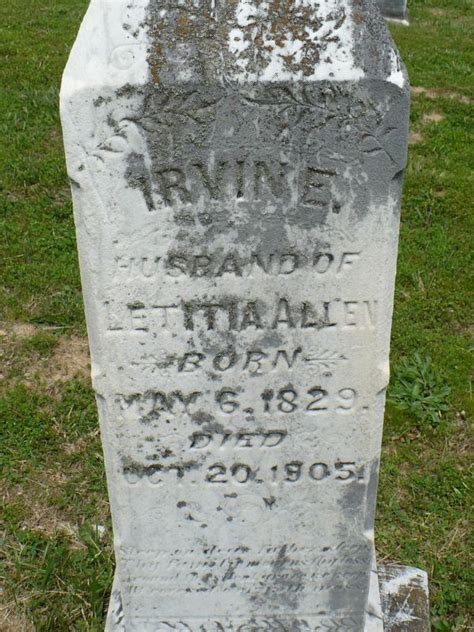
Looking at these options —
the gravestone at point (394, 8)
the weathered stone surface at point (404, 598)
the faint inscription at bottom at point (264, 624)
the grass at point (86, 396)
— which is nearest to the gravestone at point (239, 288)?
the faint inscription at bottom at point (264, 624)

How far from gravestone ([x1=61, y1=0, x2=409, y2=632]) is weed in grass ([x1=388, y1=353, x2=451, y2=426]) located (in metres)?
1.52

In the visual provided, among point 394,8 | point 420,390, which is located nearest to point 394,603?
point 420,390

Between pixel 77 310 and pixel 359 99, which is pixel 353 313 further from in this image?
pixel 77 310

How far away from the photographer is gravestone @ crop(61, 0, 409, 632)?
182 centimetres

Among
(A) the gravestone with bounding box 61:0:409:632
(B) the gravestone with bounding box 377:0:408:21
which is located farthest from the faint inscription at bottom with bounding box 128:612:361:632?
(B) the gravestone with bounding box 377:0:408:21

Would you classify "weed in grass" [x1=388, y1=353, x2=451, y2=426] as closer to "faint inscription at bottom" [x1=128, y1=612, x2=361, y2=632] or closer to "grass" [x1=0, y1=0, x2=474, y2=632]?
"grass" [x1=0, y1=0, x2=474, y2=632]

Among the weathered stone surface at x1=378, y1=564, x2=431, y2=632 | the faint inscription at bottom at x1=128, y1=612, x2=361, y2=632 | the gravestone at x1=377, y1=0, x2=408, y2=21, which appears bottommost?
the weathered stone surface at x1=378, y1=564, x2=431, y2=632

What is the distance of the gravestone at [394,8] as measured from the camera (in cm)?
1045

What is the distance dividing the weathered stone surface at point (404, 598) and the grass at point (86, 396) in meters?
0.14

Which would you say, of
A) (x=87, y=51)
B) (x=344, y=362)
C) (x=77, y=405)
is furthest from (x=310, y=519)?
(x=77, y=405)

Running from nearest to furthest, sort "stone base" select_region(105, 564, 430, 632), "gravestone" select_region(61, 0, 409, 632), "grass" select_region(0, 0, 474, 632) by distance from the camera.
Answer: "gravestone" select_region(61, 0, 409, 632) < "stone base" select_region(105, 564, 430, 632) < "grass" select_region(0, 0, 474, 632)

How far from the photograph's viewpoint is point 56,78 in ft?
24.8

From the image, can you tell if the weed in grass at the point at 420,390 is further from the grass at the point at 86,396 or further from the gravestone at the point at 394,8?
the gravestone at the point at 394,8

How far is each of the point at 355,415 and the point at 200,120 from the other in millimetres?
1012
